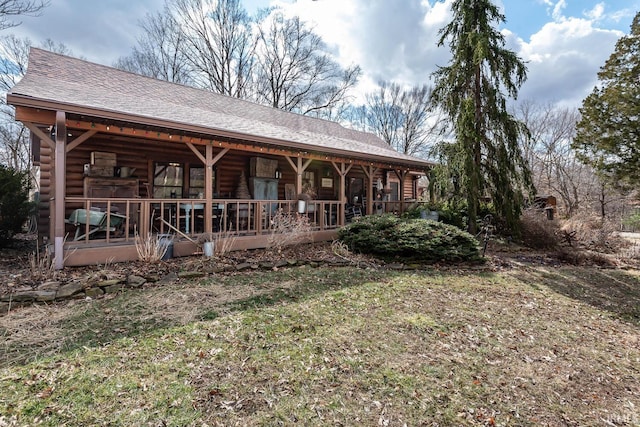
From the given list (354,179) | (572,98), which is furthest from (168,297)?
(572,98)

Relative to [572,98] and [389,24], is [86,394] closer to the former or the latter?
A: [389,24]

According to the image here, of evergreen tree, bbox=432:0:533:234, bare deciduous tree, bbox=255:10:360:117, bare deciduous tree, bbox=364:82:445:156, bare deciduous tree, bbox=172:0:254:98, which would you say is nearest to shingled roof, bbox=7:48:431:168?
evergreen tree, bbox=432:0:533:234

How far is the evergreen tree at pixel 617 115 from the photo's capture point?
873 centimetres

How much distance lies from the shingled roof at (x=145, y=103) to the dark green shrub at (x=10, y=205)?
2.64 m

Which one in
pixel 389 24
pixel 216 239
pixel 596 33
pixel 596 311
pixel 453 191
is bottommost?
pixel 596 311

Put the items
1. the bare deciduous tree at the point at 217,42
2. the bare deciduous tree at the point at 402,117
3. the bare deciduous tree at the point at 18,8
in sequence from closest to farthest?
1. the bare deciduous tree at the point at 18,8
2. the bare deciduous tree at the point at 217,42
3. the bare deciduous tree at the point at 402,117

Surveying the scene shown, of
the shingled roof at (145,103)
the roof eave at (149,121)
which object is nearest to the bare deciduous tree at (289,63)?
the shingled roof at (145,103)

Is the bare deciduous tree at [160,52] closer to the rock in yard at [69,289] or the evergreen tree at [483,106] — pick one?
the evergreen tree at [483,106]

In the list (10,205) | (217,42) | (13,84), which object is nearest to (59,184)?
(10,205)

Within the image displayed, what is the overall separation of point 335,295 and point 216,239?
2964 mm

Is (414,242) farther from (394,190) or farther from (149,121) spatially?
(394,190)

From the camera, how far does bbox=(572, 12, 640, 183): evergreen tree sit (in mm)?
8727

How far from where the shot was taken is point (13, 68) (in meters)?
17.7

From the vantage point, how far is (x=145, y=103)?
24.5 feet
